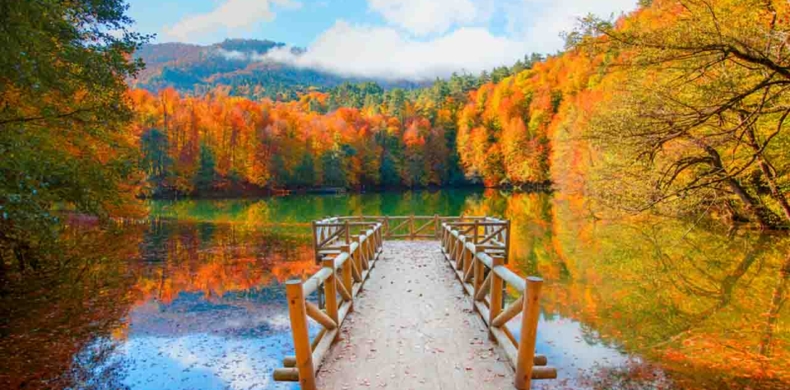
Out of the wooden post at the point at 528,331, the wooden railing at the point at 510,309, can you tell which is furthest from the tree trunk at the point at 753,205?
the wooden post at the point at 528,331

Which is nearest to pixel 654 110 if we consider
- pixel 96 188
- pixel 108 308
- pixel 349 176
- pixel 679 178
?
pixel 679 178

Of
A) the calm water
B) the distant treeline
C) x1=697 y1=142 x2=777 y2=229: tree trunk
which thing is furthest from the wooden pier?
the distant treeline

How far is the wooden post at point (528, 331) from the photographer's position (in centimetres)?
428

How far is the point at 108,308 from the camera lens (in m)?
10.6

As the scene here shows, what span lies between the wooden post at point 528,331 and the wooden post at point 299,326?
2111mm

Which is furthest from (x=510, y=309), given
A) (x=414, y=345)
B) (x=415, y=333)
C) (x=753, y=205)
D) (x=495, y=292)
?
(x=753, y=205)

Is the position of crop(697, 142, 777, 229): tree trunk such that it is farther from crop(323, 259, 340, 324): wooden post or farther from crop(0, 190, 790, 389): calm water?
crop(323, 259, 340, 324): wooden post

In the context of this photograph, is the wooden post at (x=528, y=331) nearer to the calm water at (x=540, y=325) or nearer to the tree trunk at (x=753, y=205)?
the calm water at (x=540, y=325)

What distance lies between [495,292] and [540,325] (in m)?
4.14

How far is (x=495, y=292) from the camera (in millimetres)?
5809

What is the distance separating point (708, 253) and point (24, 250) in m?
22.4

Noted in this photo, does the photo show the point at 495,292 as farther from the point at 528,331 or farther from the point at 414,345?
the point at 528,331

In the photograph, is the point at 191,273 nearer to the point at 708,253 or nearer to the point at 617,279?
the point at 617,279

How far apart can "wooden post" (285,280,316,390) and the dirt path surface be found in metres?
0.35
